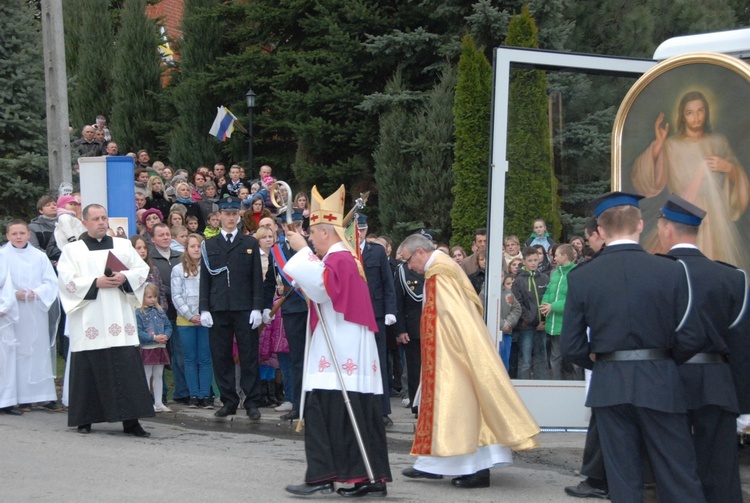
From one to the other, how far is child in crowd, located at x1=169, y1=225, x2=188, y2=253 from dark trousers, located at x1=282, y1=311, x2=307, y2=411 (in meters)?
2.47

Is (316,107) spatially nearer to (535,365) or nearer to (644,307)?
(535,365)

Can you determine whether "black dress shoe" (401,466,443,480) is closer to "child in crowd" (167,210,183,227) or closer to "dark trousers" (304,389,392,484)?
"dark trousers" (304,389,392,484)

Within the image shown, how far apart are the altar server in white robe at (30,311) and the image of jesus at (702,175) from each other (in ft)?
20.4

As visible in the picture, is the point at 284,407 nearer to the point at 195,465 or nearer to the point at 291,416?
the point at 291,416

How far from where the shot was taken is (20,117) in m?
16.5

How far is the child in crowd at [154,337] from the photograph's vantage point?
36.2ft

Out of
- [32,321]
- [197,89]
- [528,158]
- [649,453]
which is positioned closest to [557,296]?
[528,158]

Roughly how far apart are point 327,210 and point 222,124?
15.2 meters

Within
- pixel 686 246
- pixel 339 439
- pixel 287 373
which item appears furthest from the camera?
pixel 287 373

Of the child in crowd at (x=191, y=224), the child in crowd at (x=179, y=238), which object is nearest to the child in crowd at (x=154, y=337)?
the child in crowd at (x=179, y=238)

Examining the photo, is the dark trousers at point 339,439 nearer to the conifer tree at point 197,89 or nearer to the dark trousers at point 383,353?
the dark trousers at point 383,353

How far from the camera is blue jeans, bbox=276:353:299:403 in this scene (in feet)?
37.7

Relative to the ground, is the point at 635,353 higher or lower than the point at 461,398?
higher

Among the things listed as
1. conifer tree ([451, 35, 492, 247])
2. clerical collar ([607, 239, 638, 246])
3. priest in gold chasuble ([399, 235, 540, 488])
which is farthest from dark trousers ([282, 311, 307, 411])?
clerical collar ([607, 239, 638, 246])
